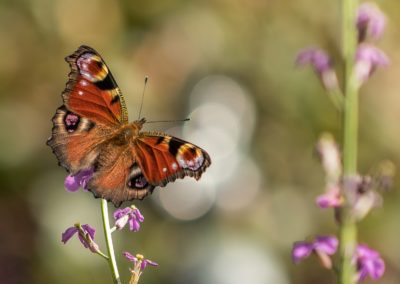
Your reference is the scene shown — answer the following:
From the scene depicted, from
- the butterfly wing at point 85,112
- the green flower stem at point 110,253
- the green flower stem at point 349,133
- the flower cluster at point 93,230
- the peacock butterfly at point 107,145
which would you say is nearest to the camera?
the green flower stem at point 110,253

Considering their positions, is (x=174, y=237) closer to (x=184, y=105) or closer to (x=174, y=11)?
(x=184, y=105)

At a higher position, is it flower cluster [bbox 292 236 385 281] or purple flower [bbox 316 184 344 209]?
purple flower [bbox 316 184 344 209]

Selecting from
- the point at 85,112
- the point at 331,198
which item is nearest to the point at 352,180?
the point at 331,198

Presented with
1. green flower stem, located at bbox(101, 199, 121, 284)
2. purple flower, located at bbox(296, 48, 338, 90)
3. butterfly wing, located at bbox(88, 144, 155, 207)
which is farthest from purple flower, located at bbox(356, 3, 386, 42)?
green flower stem, located at bbox(101, 199, 121, 284)

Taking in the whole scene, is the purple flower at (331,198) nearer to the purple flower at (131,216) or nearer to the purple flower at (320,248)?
the purple flower at (320,248)

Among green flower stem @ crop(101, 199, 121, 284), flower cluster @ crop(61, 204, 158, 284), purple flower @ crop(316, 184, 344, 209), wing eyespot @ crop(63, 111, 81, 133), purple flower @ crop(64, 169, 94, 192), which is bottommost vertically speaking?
green flower stem @ crop(101, 199, 121, 284)

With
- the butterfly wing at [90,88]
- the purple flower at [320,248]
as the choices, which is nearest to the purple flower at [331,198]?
the purple flower at [320,248]

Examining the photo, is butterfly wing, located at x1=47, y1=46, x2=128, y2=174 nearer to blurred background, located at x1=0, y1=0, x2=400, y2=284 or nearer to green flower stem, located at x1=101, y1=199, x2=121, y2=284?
green flower stem, located at x1=101, y1=199, x2=121, y2=284

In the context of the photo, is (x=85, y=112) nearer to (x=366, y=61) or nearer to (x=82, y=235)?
(x=82, y=235)

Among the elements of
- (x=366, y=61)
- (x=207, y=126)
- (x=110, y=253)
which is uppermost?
(x=207, y=126)
